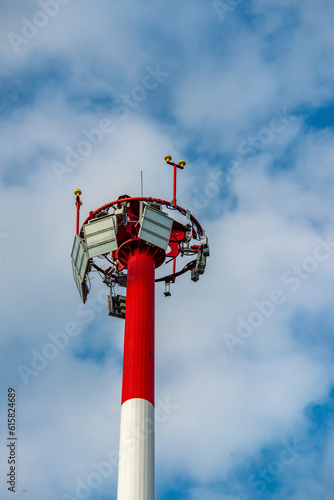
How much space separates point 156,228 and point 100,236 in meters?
3.79

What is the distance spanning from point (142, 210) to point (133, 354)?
33.9ft

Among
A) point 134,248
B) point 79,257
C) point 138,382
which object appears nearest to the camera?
point 138,382

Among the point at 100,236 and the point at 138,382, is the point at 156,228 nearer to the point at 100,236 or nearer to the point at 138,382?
the point at 100,236

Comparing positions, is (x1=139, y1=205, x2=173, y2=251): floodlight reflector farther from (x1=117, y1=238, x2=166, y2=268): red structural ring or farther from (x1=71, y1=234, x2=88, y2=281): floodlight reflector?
(x1=71, y1=234, x2=88, y2=281): floodlight reflector

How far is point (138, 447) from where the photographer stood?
47250mm

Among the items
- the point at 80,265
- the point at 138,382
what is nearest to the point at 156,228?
the point at 80,265

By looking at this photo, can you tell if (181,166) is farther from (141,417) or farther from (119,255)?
(141,417)

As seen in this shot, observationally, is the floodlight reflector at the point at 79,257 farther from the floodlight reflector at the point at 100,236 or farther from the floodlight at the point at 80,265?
the floodlight reflector at the point at 100,236

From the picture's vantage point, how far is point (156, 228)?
183 feet

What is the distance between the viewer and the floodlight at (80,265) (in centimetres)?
5606

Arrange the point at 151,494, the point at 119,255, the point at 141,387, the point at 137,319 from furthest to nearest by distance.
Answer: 1. the point at 119,255
2. the point at 137,319
3. the point at 141,387
4. the point at 151,494

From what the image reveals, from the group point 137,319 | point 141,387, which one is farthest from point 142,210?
point 141,387

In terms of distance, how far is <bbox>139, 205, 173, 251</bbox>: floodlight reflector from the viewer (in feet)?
181

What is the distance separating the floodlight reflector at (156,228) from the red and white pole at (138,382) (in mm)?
970
